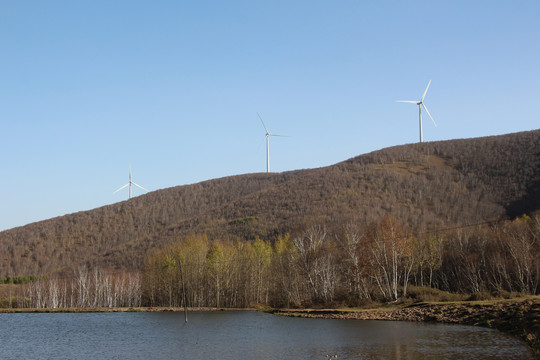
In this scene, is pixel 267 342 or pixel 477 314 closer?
pixel 267 342

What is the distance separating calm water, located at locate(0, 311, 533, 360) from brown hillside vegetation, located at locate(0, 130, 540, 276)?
231 feet

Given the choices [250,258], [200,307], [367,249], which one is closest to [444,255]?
[367,249]

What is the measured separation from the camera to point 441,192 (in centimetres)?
15175

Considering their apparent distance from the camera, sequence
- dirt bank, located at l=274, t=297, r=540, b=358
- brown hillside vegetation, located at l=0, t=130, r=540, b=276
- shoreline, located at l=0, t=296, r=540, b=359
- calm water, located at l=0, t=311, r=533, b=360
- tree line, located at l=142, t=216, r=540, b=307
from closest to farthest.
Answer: calm water, located at l=0, t=311, r=533, b=360, dirt bank, located at l=274, t=297, r=540, b=358, shoreline, located at l=0, t=296, r=540, b=359, tree line, located at l=142, t=216, r=540, b=307, brown hillside vegetation, located at l=0, t=130, r=540, b=276

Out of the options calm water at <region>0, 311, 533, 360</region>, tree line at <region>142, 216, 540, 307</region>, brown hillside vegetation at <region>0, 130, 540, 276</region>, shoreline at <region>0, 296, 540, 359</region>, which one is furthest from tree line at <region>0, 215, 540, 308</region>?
brown hillside vegetation at <region>0, 130, 540, 276</region>

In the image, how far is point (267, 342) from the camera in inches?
1539

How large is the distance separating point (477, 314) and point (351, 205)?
320 ft

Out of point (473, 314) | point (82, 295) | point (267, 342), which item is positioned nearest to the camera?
point (267, 342)

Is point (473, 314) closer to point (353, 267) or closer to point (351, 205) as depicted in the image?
point (353, 267)

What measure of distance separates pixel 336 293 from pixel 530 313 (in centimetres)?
3699

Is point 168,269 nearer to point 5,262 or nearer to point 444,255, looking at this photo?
point 444,255

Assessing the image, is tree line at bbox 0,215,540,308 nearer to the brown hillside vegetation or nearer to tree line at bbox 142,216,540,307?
tree line at bbox 142,216,540,307

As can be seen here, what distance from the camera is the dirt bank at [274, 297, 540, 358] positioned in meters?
36.2

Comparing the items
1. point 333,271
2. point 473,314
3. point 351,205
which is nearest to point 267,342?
point 473,314
